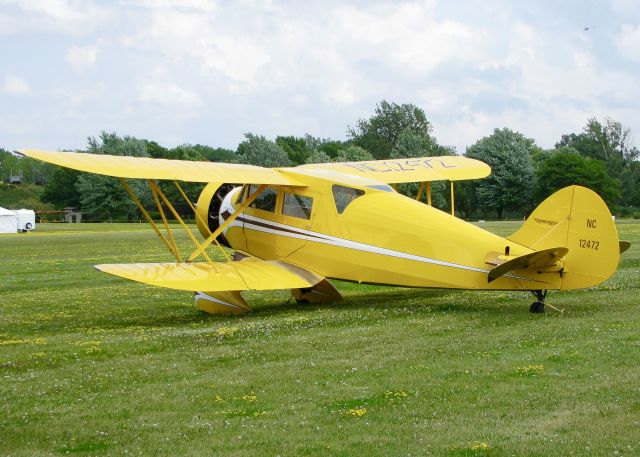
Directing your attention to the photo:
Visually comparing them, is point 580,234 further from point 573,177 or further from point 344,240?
point 573,177

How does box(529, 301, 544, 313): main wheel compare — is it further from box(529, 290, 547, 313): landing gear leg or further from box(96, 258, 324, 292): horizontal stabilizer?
box(96, 258, 324, 292): horizontal stabilizer

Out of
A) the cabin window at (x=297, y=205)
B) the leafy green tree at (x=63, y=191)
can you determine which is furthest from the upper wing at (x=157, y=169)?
the leafy green tree at (x=63, y=191)

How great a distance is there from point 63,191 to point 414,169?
8691cm

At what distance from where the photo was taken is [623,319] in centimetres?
1155

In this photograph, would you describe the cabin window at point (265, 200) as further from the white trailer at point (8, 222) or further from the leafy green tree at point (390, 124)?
the leafy green tree at point (390, 124)

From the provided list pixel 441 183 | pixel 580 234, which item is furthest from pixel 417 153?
pixel 580 234

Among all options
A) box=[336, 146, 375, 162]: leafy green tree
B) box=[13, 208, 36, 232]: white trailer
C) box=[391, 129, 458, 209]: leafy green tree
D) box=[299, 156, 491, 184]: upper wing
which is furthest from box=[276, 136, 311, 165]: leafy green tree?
box=[299, 156, 491, 184]: upper wing

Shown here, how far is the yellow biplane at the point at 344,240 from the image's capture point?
1165 cm

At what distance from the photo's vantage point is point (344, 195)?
46.8 feet

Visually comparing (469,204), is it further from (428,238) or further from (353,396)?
(353,396)

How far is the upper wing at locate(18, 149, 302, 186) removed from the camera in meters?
12.3

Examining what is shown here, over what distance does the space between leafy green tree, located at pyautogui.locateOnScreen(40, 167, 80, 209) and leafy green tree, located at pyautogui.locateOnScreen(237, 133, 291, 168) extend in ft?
83.4

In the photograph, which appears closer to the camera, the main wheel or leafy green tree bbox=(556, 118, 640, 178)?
the main wheel

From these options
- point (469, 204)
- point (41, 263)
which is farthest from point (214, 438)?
point (469, 204)
